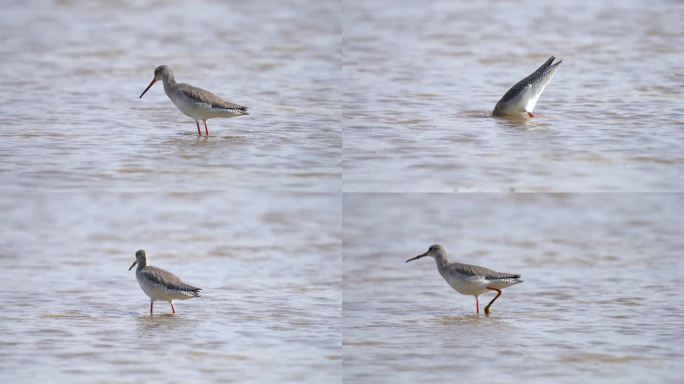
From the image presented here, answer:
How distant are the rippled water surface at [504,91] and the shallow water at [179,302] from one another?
113cm

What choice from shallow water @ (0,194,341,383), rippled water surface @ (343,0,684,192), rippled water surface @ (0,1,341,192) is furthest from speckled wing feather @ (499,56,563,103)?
shallow water @ (0,194,341,383)

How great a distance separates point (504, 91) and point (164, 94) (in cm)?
274

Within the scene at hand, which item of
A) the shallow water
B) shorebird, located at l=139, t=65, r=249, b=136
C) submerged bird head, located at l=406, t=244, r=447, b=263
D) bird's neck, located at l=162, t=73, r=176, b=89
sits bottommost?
the shallow water

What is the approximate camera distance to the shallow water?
6930mm

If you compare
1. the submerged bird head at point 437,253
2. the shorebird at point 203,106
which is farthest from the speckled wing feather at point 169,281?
the submerged bird head at point 437,253

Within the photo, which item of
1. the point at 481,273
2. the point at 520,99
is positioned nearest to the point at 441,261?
the point at 481,273

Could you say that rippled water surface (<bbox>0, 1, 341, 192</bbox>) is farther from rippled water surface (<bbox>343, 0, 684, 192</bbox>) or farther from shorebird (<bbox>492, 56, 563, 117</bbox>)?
shorebird (<bbox>492, 56, 563, 117</bbox>)

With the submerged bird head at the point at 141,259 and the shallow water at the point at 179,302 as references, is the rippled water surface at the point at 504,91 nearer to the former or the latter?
the shallow water at the point at 179,302

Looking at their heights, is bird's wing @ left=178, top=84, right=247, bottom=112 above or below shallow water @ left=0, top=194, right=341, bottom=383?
above

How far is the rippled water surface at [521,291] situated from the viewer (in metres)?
6.92

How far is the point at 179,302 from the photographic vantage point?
29.4ft

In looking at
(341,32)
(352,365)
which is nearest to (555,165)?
(352,365)

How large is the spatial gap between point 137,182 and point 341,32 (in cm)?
543

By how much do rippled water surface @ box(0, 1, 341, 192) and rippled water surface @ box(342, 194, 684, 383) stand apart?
1178mm
